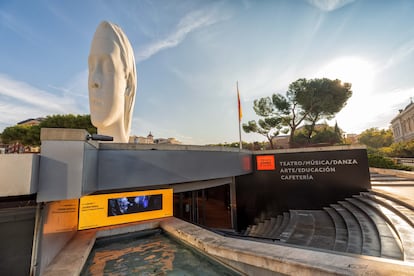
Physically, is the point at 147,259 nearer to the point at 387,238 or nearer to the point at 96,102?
the point at 387,238

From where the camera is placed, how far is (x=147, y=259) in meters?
4.44

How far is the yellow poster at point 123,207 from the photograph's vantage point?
20.4 ft

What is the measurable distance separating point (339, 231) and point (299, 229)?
1349 mm

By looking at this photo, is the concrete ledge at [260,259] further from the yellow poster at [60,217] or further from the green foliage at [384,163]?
the green foliage at [384,163]

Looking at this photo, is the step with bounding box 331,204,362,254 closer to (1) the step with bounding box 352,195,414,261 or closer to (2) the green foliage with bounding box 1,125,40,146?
(1) the step with bounding box 352,195,414,261

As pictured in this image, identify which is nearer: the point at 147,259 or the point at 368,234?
the point at 147,259

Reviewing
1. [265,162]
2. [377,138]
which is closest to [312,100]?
[265,162]

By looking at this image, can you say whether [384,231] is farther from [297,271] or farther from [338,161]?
[338,161]

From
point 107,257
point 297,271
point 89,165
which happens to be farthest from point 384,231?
point 89,165

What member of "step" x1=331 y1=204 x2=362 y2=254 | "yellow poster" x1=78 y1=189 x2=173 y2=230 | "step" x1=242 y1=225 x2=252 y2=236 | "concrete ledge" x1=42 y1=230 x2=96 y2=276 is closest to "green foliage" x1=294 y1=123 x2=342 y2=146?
"step" x1=242 y1=225 x2=252 y2=236

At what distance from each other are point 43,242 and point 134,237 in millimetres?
3052

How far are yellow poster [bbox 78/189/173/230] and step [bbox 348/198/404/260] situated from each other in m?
6.51

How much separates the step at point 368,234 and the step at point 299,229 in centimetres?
148

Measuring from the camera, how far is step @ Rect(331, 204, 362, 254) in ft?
14.3
